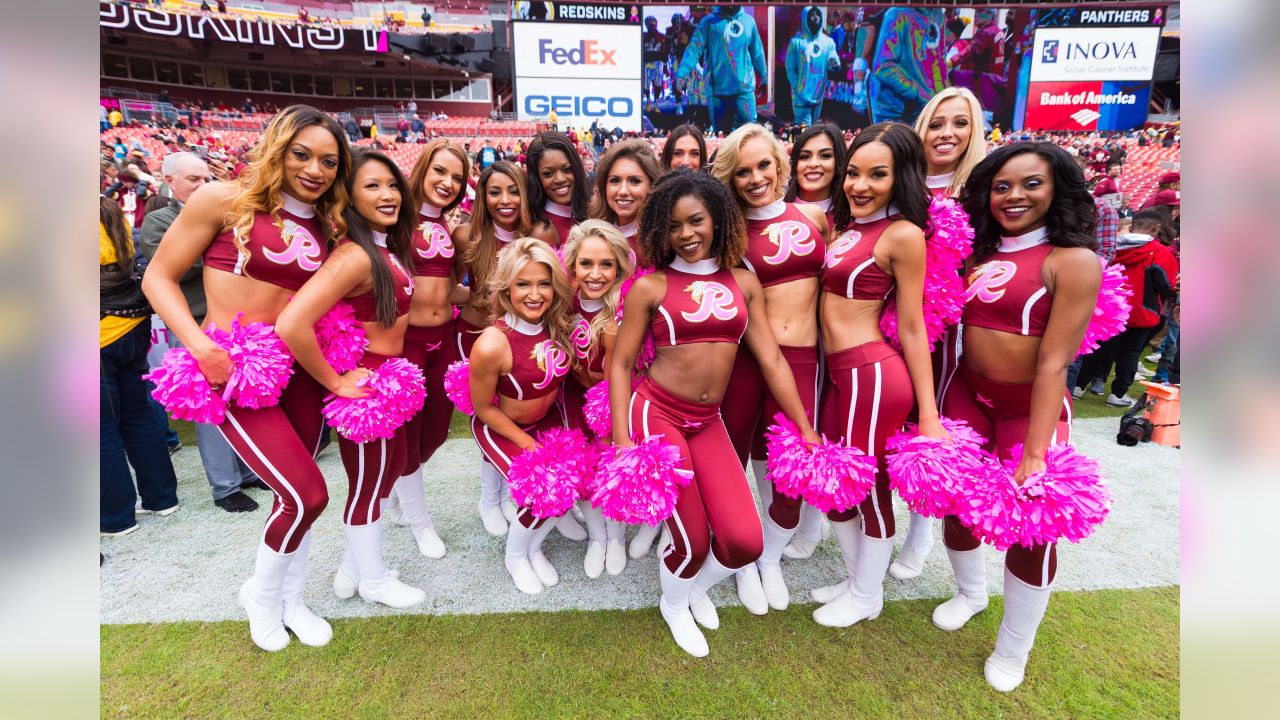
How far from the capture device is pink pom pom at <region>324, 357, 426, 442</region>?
264 centimetres

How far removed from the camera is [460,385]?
3162mm

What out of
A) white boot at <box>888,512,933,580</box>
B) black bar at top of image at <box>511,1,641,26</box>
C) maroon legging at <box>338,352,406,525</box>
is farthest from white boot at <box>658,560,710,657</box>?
black bar at top of image at <box>511,1,641,26</box>

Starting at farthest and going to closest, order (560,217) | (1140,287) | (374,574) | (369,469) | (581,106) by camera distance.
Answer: (581,106), (1140,287), (560,217), (374,574), (369,469)

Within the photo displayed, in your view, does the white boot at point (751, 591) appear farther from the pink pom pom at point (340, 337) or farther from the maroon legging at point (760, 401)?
the pink pom pom at point (340, 337)

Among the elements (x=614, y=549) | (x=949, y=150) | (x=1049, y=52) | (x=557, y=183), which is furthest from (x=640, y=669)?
(x=1049, y=52)

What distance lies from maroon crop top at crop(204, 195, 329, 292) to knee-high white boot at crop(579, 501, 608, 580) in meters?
1.98

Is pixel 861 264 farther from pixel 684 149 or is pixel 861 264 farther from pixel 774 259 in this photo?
pixel 684 149

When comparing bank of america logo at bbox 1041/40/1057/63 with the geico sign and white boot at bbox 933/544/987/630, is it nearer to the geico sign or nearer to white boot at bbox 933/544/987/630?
the geico sign

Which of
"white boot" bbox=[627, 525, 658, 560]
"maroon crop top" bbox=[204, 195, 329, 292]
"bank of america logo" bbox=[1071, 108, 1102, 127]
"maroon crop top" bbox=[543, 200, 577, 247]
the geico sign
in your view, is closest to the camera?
"maroon crop top" bbox=[204, 195, 329, 292]

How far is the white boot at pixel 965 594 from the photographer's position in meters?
2.88

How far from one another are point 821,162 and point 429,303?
2.30 m

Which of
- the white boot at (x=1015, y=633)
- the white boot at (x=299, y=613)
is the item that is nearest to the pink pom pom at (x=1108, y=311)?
the white boot at (x=1015, y=633)

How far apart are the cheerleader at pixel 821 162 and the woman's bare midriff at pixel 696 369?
953 millimetres
